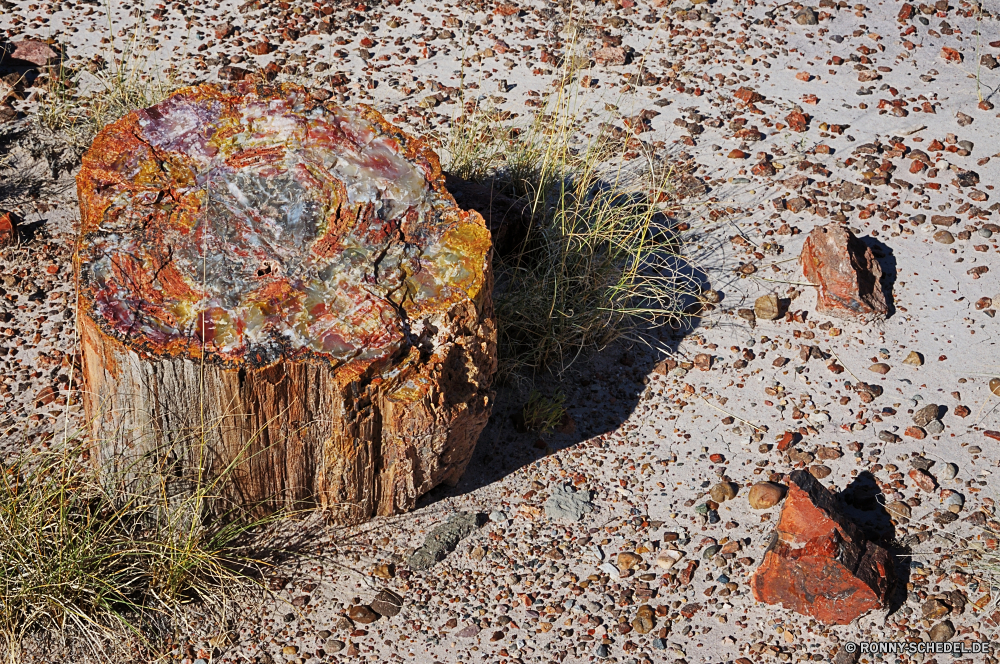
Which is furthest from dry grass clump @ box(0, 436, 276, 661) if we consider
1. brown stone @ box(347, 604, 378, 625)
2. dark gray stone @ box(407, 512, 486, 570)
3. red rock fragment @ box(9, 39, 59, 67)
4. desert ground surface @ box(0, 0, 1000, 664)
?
red rock fragment @ box(9, 39, 59, 67)

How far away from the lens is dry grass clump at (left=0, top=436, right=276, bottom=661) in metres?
2.73

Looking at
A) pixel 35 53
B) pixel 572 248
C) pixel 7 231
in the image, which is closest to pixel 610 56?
pixel 572 248

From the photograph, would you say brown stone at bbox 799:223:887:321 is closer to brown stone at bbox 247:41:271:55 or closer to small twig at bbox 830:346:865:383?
small twig at bbox 830:346:865:383

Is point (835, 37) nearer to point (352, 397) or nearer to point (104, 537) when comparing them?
point (352, 397)

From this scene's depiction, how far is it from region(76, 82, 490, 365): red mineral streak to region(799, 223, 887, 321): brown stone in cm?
152

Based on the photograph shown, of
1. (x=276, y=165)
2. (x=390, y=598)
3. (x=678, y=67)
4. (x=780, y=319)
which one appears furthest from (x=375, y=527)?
(x=678, y=67)

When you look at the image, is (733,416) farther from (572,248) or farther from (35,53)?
(35,53)

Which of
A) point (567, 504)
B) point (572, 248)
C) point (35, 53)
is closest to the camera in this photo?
point (567, 504)

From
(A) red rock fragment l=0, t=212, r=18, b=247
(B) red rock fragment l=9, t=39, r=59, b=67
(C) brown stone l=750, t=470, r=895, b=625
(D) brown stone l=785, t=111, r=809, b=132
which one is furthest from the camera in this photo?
(B) red rock fragment l=9, t=39, r=59, b=67

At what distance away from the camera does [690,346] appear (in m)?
3.71

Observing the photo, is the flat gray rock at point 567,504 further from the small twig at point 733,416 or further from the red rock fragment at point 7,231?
the red rock fragment at point 7,231

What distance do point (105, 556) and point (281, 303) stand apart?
0.81m

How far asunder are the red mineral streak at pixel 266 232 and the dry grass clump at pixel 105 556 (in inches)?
19.9

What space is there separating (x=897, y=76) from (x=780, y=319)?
1.79 metres
